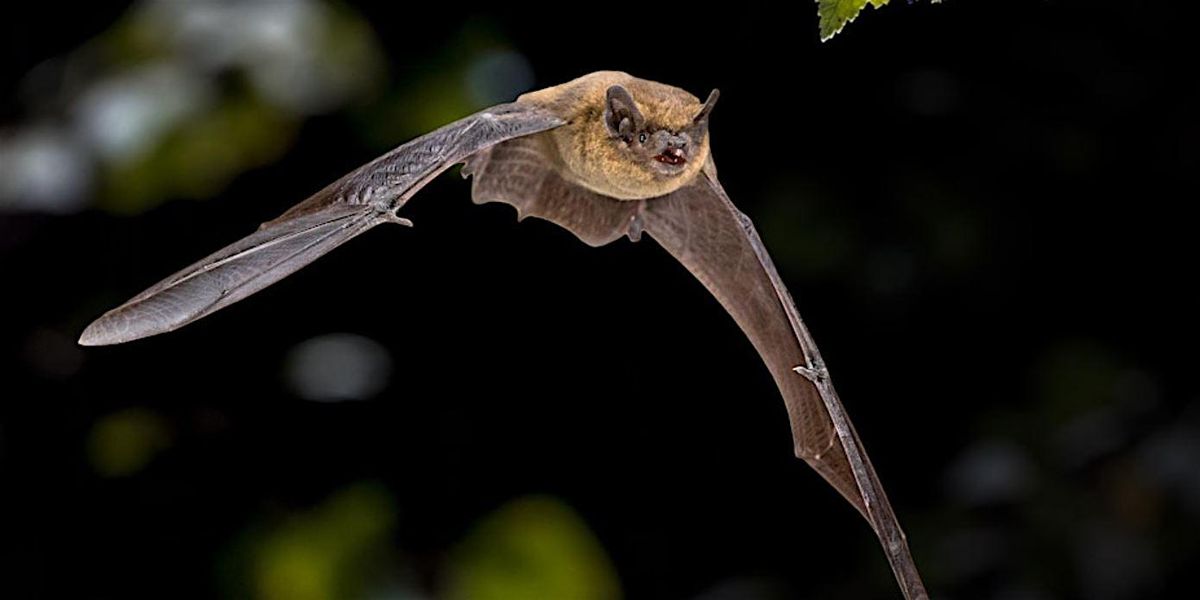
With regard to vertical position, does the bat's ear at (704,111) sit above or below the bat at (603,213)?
above

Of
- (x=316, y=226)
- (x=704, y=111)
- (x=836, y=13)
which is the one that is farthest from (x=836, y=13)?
(x=316, y=226)

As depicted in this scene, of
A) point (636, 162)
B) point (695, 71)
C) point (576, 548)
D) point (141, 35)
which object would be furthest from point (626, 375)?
point (636, 162)

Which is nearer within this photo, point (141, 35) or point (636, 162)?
point (636, 162)

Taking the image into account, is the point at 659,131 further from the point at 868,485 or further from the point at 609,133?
the point at 868,485

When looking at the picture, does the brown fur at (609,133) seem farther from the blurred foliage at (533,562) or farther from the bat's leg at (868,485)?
the blurred foliage at (533,562)

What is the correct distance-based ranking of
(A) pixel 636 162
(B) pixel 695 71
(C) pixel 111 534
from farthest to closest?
(C) pixel 111 534
(B) pixel 695 71
(A) pixel 636 162

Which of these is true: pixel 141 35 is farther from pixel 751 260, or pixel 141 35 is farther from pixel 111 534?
pixel 751 260

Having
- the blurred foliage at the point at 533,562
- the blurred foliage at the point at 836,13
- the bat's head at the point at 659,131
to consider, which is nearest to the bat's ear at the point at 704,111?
the bat's head at the point at 659,131
